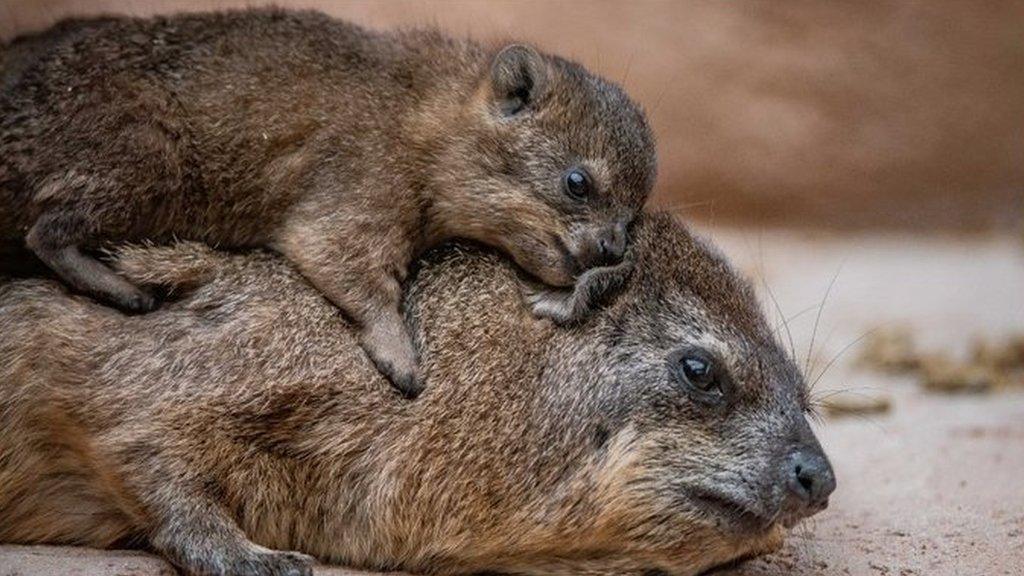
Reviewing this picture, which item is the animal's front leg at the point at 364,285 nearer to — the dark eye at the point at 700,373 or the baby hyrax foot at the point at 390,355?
the baby hyrax foot at the point at 390,355

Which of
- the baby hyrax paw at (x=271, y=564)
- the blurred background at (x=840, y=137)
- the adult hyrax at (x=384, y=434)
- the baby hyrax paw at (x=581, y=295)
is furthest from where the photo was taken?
the blurred background at (x=840, y=137)

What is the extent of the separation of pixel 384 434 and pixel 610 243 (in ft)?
3.79

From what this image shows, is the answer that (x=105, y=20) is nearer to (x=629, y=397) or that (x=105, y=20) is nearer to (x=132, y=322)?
(x=132, y=322)

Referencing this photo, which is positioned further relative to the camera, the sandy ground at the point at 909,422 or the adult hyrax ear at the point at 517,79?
the sandy ground at the point at 909,422

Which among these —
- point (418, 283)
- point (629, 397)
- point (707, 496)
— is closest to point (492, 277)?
point (418, 283)

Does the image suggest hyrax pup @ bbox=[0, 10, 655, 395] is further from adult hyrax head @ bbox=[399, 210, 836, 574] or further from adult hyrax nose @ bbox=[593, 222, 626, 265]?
adult hyrax head @ bbox=[399, 210, 836, 574]

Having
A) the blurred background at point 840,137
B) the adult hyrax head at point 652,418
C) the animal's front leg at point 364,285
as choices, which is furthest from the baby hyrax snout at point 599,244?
the blurred background at point 840,137

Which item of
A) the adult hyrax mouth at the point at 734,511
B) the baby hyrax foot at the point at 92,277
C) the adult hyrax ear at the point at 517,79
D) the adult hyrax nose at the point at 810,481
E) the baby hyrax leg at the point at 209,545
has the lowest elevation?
the baby hyrax leg at the point at 209,545

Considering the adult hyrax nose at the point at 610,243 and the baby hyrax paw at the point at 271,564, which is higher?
the adult hyrax nose at the point at 610,243

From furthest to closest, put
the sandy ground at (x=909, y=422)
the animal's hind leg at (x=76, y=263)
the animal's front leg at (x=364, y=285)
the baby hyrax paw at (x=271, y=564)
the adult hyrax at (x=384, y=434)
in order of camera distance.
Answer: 1. the sandy ground at (x=909, y=422)
2. the animal's front leg at (x=364, y=285)
3. the adult hyrax at (x=384, y=434)
4. the animal's hind leg at (x=76, y=263)
5. the baby hyrax paw at (x=271, y=564)

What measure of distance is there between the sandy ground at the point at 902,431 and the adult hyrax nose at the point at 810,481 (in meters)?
0.58

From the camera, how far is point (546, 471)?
19.6ft

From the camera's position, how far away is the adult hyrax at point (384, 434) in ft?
19.1

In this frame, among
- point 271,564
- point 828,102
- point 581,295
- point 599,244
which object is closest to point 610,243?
point 599,244
